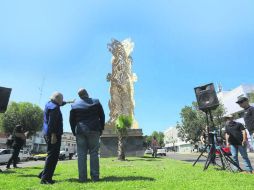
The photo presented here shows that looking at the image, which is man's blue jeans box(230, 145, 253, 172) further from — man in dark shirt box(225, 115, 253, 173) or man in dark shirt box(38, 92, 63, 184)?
man in dark shirt box(38, 92, 63, 184)

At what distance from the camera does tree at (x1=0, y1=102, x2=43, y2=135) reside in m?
55.7

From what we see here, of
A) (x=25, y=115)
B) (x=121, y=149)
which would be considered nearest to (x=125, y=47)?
(x=121, y=149)

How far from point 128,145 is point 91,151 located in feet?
63.3

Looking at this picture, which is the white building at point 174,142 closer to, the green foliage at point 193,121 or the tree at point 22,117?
the green foliage at point 193,121

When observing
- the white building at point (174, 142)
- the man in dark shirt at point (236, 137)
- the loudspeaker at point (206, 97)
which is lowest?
the man in dark shirt at point (236, 137)

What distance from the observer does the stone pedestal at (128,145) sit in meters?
25.5

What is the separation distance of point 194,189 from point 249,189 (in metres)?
0.88

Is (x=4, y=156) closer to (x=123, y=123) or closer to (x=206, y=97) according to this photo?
(x=123, y=123)

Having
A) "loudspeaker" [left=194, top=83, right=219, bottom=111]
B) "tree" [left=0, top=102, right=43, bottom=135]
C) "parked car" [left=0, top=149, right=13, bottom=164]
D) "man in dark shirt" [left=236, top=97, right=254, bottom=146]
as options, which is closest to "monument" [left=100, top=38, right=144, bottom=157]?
"parked car" [left=0, top=149, right=13, bottom=164]

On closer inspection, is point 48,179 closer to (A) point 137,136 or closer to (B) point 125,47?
(A) point 137,136

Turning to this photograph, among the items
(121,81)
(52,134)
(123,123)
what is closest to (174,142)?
(121,81)

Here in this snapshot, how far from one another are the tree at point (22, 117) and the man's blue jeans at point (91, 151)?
169ft

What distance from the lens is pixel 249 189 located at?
5.09 metres

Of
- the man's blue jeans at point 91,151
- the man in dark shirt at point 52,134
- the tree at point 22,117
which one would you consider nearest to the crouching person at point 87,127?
the man's blue jeans at point 91,151
